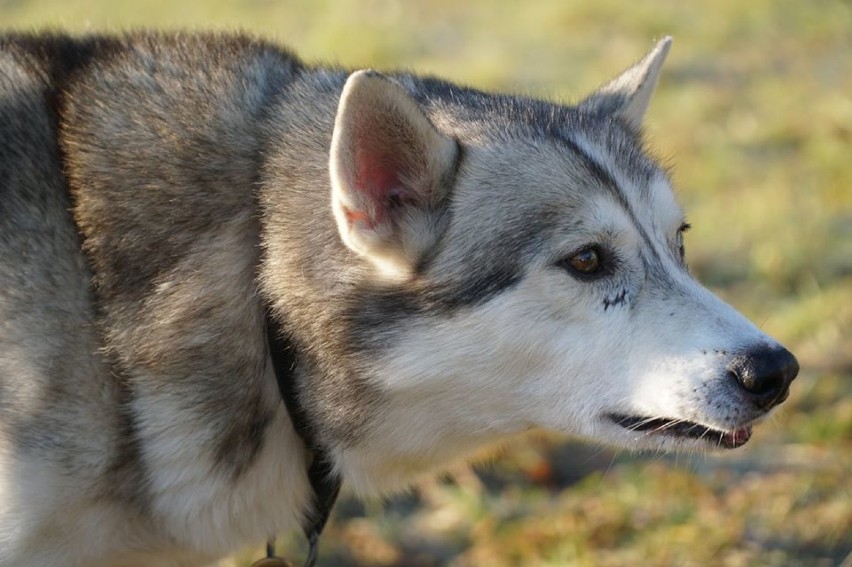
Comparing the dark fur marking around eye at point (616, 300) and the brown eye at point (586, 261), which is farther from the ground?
the brown eye at point (586, 261)

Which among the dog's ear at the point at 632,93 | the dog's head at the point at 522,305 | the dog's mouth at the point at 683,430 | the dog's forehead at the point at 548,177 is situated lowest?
the dog's mouth at the point at 683,430

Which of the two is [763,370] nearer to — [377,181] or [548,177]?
[548,177]

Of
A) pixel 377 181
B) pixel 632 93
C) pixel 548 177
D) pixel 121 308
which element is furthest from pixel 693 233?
pixel 121 308

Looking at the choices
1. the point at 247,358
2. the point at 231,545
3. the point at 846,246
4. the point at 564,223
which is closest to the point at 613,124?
the point at 564,223

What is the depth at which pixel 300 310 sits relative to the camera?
3.44 metres

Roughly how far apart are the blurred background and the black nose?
111cm

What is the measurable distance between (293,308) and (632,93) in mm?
1536

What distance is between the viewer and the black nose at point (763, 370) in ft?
10.4

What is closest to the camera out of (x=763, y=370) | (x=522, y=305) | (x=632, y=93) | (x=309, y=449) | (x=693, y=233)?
(x=763, y=370)

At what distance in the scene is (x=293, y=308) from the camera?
344 centimetres

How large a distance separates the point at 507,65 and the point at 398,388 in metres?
6.95

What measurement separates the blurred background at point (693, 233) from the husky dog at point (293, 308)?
33.6 inches

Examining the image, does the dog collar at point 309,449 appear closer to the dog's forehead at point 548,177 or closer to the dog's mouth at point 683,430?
the dog's forehead at point 548,177

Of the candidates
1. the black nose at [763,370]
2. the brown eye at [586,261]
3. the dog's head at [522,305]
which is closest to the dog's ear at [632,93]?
the dog's head at [522,305]
